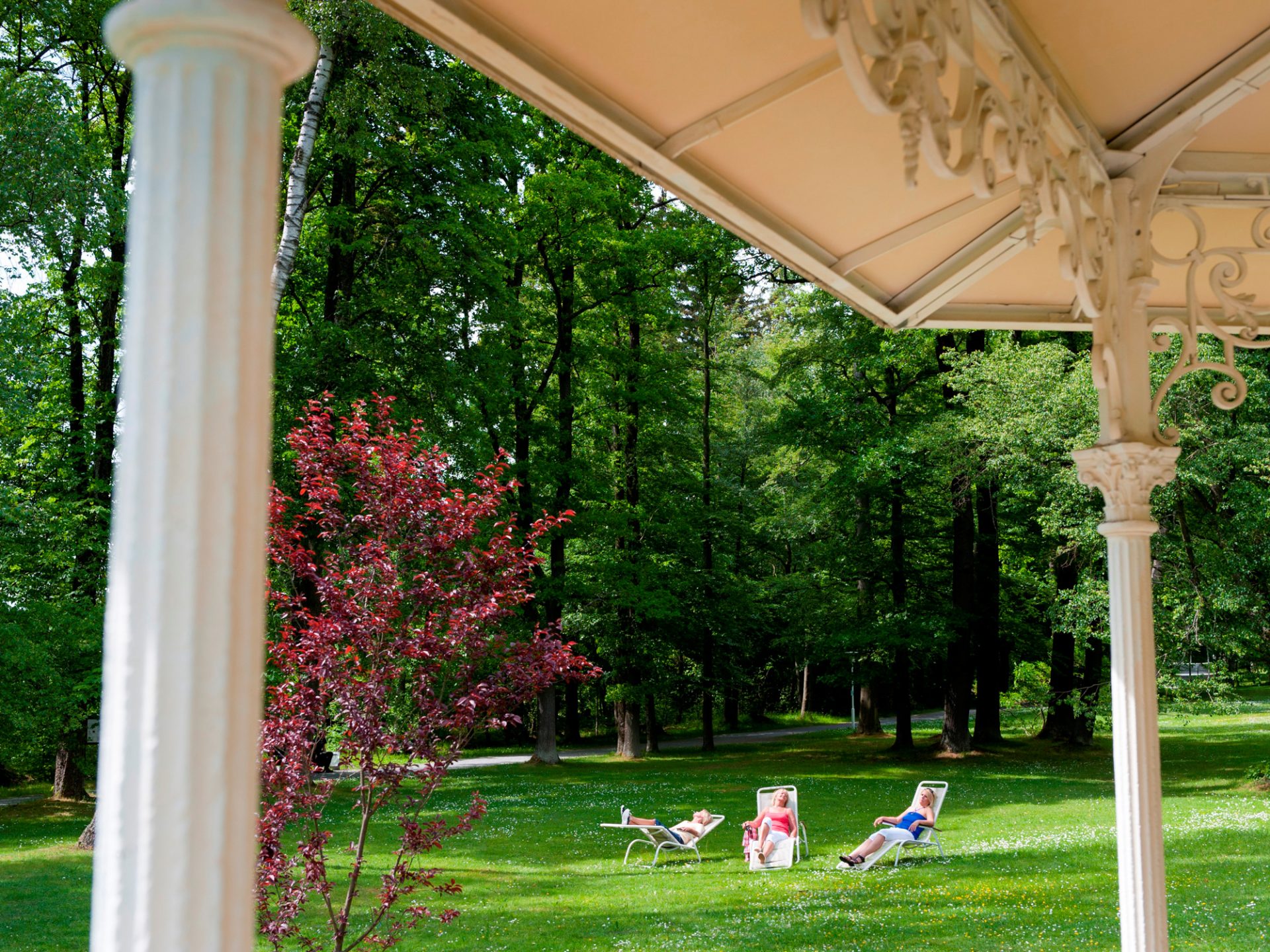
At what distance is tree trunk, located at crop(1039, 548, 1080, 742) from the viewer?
59.9 ft

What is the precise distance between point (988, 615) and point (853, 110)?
18.1m

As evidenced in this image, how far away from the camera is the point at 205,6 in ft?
3.11

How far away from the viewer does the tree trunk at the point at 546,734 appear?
19.9 metres

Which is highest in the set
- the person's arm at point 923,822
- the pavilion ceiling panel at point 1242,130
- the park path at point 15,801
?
the pavilion ceiling panel at point 1242,130

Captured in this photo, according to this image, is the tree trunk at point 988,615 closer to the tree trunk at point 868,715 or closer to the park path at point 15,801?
the tree trunk at point 868,715

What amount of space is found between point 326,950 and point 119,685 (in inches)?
301

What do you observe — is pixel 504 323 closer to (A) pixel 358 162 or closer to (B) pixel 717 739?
(A) pixel 358 162

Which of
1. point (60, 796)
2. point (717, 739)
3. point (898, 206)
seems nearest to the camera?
point (898, 206)

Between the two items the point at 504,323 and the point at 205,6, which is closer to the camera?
the point at 205,6

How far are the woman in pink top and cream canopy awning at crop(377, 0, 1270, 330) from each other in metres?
6.97

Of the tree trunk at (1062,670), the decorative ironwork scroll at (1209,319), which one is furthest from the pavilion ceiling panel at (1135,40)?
the tree trunk at (1062,670)

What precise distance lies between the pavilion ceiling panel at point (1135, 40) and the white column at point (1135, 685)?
1.05 metres

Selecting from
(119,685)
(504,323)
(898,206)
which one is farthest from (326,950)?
(504,323)

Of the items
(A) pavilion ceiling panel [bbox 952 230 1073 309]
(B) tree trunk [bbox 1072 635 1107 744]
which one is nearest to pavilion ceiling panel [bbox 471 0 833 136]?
(A) pavilion ceiling panel [bbox 952 230 1073 309]
